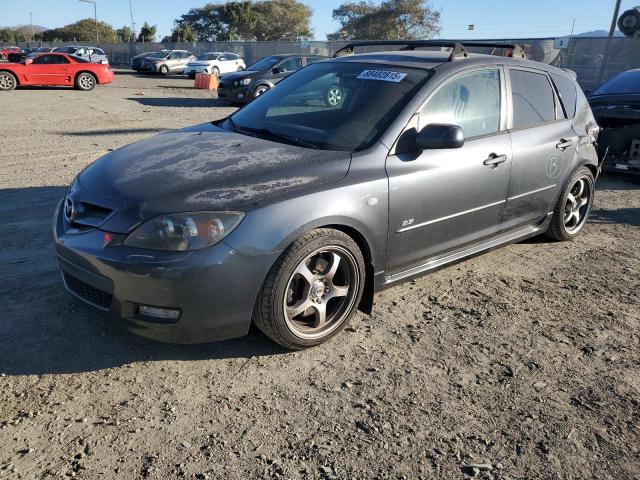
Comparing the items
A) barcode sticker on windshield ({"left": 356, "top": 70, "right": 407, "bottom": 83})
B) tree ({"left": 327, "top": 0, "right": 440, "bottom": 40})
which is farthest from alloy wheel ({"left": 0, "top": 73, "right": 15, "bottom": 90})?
tree ({"left": 327, "top": 0, "right": 440, "bottom": 40})

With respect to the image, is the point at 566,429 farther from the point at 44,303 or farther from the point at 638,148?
the point at 638,148

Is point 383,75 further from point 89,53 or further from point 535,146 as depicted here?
point 89,53

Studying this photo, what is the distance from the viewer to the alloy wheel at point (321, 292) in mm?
3133

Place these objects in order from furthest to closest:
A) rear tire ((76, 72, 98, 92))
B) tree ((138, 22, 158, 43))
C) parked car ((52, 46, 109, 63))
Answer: tree ((138, 22, 158, 43)) < parked car ((52, 46, 109, 63)) < rear tire ((76, 72, 98, 92))

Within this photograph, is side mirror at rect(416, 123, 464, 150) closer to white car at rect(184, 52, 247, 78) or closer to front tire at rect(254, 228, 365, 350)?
front tire at rect(254, 228, 365, 350)

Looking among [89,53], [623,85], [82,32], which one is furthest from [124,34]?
[623,85]

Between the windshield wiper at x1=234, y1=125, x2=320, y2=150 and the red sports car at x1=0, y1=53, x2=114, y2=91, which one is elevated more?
the windshield wiper at x1=234, y1=125, x2=320, y2=150

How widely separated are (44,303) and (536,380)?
314 centimetres

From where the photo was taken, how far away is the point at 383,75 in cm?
387

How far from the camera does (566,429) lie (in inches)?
104

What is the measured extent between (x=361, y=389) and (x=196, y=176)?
1.50 m

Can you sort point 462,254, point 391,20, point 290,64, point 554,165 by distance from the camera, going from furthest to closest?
point 391,20 < point 290,64 < point 554,165 < point 462,254

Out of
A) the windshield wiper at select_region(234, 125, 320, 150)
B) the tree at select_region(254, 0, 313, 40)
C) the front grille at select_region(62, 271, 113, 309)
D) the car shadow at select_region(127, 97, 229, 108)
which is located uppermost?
the tree at select_region(254, 0, 313, 40)

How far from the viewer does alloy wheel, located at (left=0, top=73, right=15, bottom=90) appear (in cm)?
1917
